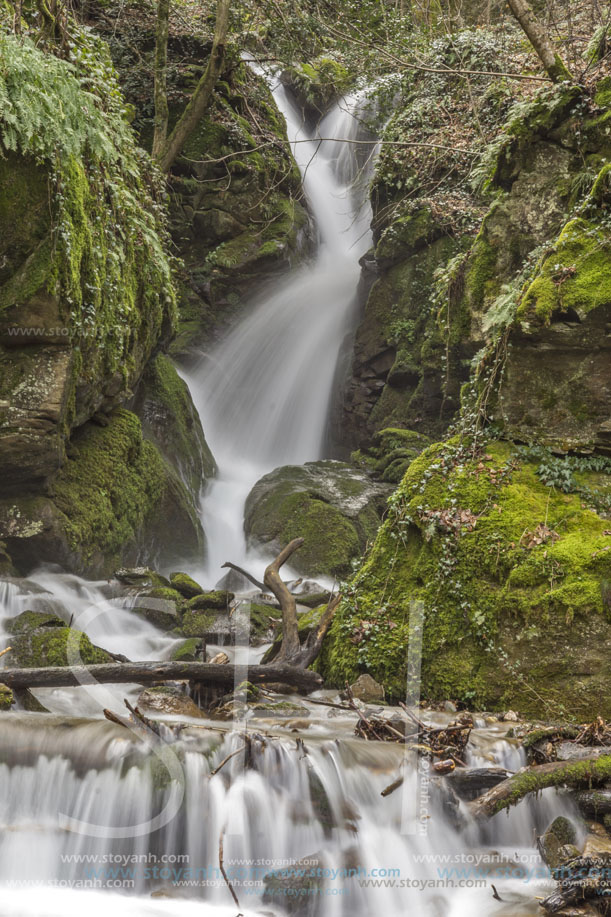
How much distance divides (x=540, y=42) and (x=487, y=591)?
18.5ft

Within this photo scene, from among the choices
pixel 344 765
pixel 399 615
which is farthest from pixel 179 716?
pixel 399 615

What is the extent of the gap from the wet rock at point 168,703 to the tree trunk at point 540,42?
7.07 metres

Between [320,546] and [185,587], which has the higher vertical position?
[320,546]

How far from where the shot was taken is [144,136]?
1562 centimetres

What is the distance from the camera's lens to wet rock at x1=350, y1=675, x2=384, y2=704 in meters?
5.09

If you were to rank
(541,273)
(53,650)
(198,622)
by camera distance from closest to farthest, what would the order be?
(53,650), (541,273), (198,622)

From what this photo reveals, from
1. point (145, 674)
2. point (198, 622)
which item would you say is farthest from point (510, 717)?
point (198, 622)

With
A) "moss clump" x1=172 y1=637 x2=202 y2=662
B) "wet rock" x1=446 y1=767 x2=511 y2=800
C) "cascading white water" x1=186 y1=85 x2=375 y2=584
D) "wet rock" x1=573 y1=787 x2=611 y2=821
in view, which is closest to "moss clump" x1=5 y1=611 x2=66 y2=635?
"moss clump" x1=172 y1=637 x2=202 y2=662

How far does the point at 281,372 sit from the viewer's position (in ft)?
53.9

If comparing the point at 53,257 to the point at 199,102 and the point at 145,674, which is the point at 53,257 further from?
the point at 199,102

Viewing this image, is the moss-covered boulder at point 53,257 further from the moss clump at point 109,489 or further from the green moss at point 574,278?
the green moss at point 574,278

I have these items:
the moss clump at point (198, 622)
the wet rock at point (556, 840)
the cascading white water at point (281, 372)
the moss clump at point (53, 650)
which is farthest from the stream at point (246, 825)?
the cascading white water at point (281, 372)

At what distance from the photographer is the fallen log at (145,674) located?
4473mm

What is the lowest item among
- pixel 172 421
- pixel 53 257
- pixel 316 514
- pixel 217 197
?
pixel 316 514
